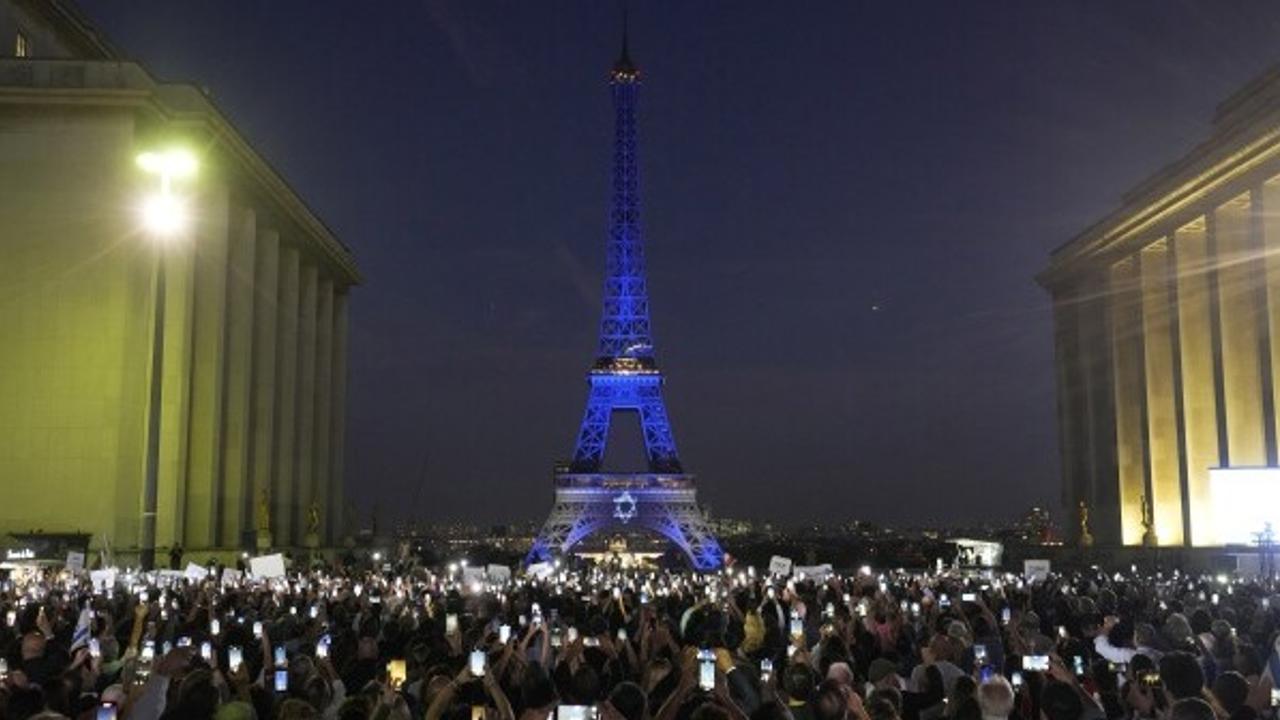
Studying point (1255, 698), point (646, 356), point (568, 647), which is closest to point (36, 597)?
point (568, 647)

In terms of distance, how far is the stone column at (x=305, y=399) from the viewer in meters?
69.8

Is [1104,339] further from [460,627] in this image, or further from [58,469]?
[460,627]

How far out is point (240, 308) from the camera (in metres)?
56.7

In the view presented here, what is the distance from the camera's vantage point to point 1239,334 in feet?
191

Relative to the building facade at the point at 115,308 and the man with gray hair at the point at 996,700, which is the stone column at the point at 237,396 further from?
the man with gray hair at the point at 996,700

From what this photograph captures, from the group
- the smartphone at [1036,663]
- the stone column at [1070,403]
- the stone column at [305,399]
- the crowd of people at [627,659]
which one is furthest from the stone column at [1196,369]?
the smartphone at [1036,663]

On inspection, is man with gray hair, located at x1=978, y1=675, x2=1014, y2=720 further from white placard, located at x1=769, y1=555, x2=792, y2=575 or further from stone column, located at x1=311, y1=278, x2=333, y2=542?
stone column, located at x1=311, y1=278, x2=333, y2=542

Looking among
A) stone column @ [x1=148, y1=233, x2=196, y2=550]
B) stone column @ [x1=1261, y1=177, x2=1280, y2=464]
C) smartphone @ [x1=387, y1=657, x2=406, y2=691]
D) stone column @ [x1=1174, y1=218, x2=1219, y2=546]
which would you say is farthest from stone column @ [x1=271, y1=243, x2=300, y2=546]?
smartphone @ [x1=387, y1=657, x2=406, y2=691]

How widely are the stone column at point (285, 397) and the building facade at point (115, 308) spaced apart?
12.3 feet

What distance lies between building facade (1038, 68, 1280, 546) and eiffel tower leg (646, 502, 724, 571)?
3355 centimetres

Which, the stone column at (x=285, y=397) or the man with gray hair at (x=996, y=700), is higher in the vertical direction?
the stone column at (x=285, y=397)

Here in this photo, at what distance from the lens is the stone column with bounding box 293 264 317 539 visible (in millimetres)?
69812

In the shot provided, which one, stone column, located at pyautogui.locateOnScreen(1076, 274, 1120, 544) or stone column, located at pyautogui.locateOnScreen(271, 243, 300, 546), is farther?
stone column, located at pyautogui.locateOnScreen(1076, 274, 1120, 544)

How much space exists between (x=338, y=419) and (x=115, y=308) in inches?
1462
